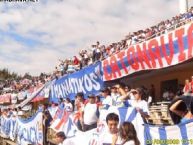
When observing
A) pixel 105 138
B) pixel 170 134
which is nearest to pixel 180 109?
pixel 170 134

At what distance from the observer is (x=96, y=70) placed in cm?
1886

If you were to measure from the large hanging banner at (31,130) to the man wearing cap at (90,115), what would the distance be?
4348mm

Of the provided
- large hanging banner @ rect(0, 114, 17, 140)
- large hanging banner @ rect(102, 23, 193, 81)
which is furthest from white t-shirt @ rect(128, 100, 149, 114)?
large hanging banner @ rect(0, 114, 17, 140)

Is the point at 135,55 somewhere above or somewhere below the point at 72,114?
above

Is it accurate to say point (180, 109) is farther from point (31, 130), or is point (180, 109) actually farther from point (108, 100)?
point (31, 130)

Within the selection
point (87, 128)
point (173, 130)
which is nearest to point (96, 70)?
point (87, 128)

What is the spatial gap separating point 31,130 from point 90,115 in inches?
253

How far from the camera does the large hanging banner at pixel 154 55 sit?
42.4 feet

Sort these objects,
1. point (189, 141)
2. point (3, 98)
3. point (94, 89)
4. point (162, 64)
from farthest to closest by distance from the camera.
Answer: point (3, 98) < point (94, 89) < point (162, 64) < point (189, 141)

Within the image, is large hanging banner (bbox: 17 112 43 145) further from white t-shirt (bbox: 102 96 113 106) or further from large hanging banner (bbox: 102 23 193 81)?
white t-shirt (bbox: 102 96 113 106)

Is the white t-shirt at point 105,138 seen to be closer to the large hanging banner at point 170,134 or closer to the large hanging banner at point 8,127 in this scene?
the large hanging banner at point 170,134

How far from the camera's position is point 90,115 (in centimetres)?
1028

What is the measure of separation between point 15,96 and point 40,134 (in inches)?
1044

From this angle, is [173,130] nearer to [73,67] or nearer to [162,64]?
[162,64]
